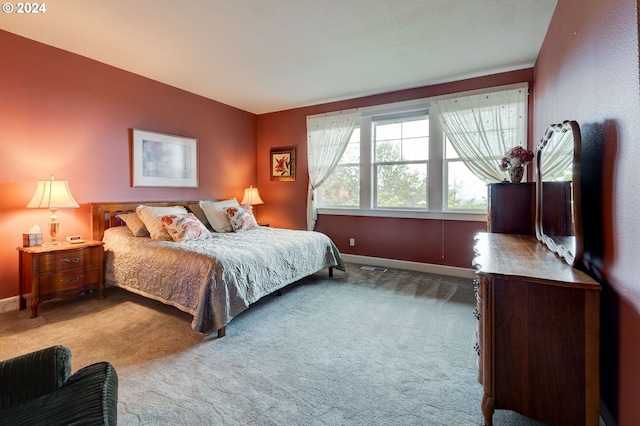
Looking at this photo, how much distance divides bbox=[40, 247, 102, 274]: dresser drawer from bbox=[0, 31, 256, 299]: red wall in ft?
1.49

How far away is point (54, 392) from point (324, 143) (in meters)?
4.25

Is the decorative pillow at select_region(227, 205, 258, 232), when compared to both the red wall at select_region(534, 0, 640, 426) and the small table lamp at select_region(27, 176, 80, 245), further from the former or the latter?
the red wall at select_region(534, 0, 640, 426)

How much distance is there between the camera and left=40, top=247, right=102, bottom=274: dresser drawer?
2.72 meters

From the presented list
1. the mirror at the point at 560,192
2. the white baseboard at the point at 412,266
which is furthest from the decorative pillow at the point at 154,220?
the mirror at the point at 560,192

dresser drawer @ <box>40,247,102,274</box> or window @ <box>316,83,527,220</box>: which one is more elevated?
window @ <box>316,83,527,220</box>

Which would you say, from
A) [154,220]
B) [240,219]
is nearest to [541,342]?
[240,219]

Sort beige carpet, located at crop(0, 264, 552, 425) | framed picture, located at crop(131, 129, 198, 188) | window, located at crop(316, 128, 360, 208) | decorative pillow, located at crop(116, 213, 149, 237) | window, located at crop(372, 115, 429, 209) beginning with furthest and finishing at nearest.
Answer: window, located at crop(316, 128, 360, 208), window, located at crop(372, 115, 429, 209), framed picture, located at crop(131, 129, 198, 188), decorative pillow, located at crop(116, 213, 149, 237), beige carpet, located at crop(0, 264, 552, 425)

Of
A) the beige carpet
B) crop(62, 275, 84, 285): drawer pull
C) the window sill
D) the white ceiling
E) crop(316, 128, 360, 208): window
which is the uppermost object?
the white ceiling

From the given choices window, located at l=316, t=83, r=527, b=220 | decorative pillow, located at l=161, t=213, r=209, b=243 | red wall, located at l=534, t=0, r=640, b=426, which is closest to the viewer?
red wall, located at l=534, t=0, r=640, b=426

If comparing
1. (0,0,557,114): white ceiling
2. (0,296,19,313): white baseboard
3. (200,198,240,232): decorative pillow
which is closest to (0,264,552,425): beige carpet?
(0,296,19,313): white baseboard

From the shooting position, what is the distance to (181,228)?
3158 millimetres

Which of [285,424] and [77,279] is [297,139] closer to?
[77,279]

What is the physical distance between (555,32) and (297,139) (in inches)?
140

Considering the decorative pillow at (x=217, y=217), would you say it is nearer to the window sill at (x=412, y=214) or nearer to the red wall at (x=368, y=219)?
the red wall at (x=368, y=219)
